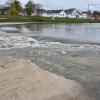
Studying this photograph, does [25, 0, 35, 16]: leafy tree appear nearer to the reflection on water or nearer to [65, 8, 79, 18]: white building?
[65, 8, 79, 18]: white building

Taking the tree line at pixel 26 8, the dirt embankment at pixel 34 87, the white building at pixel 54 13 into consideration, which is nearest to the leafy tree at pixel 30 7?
the tree line at pixel 26 8

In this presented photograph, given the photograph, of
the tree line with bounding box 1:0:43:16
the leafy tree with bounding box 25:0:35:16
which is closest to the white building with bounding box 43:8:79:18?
the tree line with bounding box 1:0:43:16

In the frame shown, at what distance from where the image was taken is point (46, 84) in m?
9.77

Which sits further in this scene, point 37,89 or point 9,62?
point 9,62

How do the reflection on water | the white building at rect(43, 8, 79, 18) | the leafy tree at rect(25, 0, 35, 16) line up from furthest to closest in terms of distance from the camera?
the white building at rect(43, 8, 79, 18)
the leafy tree at rect(25, 0, 35, 16)
the reflection on water

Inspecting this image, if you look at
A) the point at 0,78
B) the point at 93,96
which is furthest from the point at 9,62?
the point at 93,96

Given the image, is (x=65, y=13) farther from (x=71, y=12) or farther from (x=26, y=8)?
(x=26, y=8)

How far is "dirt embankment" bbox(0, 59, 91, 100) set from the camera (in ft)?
29.0

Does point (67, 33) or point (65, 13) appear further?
point (65, 13)

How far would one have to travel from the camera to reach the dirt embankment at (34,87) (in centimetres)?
884

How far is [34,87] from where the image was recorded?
30.9ft

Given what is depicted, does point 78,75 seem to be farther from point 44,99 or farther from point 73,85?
point 44,99

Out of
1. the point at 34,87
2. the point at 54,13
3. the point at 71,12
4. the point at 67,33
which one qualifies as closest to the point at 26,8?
the point at 71,12

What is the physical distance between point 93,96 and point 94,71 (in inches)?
149
